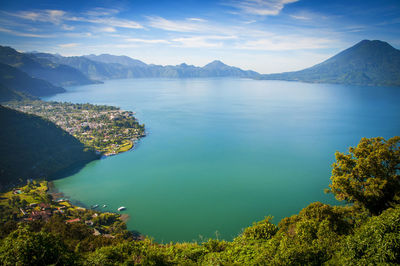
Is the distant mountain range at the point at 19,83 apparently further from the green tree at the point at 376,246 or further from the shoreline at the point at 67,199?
the green tree at the point at 376,246

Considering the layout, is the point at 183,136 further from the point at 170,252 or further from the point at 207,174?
the point at 170,252

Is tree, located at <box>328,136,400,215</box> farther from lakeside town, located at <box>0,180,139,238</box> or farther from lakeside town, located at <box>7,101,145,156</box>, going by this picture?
lakeside town, located at <box>7,101,145,156</box>

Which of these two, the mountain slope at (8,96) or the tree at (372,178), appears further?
the mountain slope at (8,96)

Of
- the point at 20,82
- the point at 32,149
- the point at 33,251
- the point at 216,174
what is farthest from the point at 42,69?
the point at 33,251

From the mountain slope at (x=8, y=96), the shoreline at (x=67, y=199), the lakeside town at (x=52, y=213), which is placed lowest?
the shoreline at (x=67, y=199)

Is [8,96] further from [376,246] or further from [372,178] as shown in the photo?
[376,246]

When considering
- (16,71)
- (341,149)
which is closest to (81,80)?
(16,71)

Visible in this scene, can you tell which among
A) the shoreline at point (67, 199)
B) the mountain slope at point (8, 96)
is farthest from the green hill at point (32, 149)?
the mountain slope at point (8, 96)
